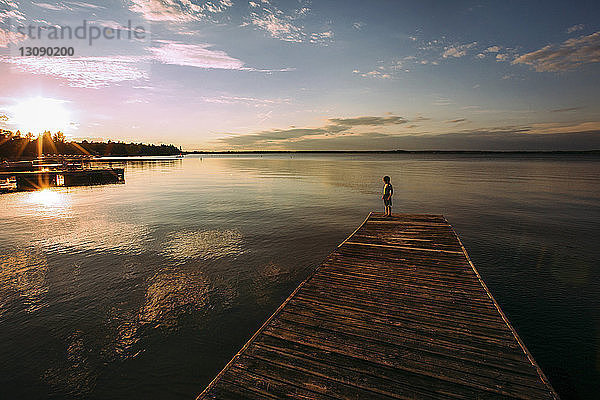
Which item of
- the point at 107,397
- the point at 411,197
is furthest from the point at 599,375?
the point at 411,197

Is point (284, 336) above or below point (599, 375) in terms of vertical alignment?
above

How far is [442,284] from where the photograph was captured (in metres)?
8.48

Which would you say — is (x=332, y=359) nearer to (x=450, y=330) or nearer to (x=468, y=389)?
(x=468, y=389)

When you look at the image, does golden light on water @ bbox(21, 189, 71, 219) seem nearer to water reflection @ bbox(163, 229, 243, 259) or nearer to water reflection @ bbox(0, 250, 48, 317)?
water reflection @ bbox(0, 250, 48, 317)

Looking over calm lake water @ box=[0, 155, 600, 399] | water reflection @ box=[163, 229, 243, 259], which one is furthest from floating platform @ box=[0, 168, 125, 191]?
water reflection @ box=[163, 229, 243, 259]

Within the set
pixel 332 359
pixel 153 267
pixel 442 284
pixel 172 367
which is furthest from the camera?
pixel 153 267

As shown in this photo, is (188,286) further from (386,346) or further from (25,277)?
(386,346)

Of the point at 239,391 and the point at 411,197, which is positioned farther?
the point at 411,197

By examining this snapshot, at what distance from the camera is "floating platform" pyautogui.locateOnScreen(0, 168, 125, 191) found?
158 ft

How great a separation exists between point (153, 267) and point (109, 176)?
5634 centimetres

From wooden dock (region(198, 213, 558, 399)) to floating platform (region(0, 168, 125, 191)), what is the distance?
5734 cm

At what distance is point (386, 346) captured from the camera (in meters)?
5.64

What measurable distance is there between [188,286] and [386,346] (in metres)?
9.24

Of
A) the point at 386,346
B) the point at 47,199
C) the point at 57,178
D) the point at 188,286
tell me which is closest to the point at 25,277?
the point at 188,286
